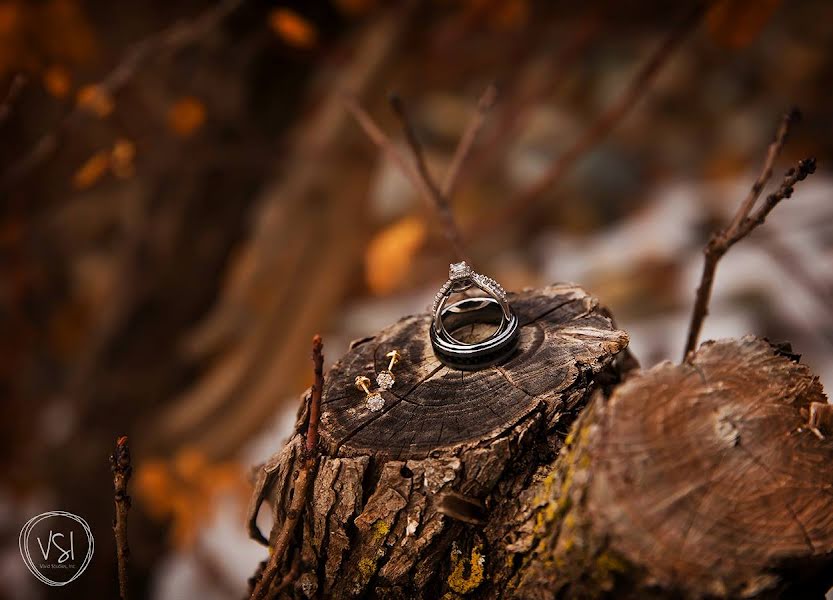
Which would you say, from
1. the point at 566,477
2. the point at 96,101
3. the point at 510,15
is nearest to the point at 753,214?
the point at 566,477

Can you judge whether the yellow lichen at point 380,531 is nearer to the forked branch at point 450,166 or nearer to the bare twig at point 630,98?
the forked branch at point 450,166

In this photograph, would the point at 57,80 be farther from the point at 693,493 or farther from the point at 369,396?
the point at 693,493

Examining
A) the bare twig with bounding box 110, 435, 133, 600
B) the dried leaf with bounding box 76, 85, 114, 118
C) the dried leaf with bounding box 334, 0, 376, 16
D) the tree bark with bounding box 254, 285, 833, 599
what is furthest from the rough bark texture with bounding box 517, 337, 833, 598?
the dried leaf with bounding box 334, 0, 376, 16

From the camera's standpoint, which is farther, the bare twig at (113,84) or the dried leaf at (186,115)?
the dried leaf at (186,115)

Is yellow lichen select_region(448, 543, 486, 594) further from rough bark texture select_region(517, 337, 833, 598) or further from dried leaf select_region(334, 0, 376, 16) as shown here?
dried leaf select_region(334, 0, 376, 16)

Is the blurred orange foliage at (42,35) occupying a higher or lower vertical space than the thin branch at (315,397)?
higher

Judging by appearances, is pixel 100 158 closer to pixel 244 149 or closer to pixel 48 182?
pixel 244 149

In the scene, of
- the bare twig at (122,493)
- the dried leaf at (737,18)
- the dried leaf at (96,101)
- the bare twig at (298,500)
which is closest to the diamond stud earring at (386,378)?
the bare twig at (298,500)
